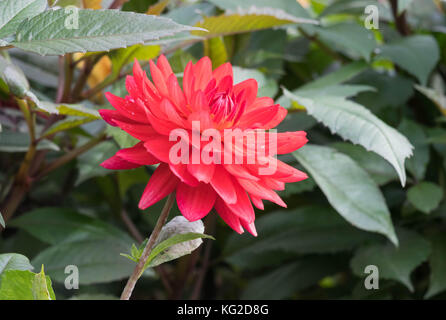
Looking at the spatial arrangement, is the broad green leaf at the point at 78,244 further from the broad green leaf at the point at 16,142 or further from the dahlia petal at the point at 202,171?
the dahlia petal at the point at 202,171

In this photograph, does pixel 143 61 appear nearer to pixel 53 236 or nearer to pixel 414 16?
pixel 53 236

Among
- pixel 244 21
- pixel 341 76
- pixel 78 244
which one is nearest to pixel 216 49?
pixel 244 21

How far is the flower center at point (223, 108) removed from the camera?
1.06ft

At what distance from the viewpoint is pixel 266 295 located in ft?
2.16

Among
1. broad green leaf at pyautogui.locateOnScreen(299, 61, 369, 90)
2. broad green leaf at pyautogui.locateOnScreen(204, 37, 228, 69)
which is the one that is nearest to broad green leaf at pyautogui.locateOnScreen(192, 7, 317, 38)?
broad green leaf at pyautogui.locateOnScreen(204, 37, 228, 69)

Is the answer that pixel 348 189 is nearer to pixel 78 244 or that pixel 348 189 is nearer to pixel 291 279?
pixel 291 279

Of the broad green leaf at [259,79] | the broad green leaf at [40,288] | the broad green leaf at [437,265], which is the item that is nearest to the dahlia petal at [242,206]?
the broad green leaf at [40,288]

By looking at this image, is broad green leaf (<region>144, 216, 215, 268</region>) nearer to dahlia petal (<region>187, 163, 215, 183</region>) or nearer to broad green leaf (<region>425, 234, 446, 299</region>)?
dahlia petal (<region>187, 163, 215, 183</region>)

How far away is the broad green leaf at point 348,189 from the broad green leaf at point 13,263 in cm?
28

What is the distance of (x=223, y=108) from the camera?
12.7 inches

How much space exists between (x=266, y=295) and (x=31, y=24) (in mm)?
455

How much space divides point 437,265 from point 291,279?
186 mm
